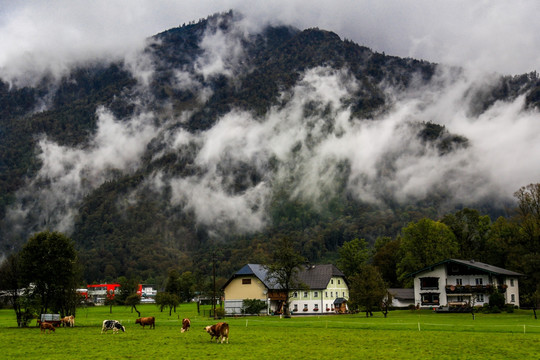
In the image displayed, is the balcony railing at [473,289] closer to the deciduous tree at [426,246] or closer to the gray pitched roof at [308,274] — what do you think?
the deciduous tree at [426,246]

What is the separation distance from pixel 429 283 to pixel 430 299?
2836 mm

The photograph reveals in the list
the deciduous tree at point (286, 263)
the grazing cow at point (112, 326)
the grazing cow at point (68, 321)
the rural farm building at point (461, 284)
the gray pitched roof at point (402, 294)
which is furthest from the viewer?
the gray pitched roof at point (402, 294)

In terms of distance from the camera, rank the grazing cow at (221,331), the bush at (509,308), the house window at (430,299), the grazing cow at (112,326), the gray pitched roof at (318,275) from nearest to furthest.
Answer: the grazing cow at (221,331), the grazing cow at (112,326), the bush at (509,308), the house window at (430,299), the gray pitched roof at (318,275)

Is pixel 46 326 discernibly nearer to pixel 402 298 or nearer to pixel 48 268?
pixel 48 268

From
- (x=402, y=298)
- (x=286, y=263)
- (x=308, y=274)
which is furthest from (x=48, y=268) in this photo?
(x=402, y=298)

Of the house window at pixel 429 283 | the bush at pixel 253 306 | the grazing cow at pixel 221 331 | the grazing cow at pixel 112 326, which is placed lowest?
the bush at pixel 253 306

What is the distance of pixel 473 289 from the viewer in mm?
82312

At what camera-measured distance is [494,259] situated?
102875 millimetres

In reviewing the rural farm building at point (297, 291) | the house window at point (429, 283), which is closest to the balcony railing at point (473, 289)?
the house window at point (429, 283)

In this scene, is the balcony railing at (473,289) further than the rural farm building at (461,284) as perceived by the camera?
No

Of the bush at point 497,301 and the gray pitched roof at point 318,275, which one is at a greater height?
the gray pitched roof at point 318,275

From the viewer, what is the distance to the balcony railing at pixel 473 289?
80.0 m

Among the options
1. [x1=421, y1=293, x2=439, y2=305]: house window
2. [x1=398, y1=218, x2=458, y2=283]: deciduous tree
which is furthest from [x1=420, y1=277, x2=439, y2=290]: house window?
[x1=398, y1=218, x2=458, y2=283]: deciduous tree

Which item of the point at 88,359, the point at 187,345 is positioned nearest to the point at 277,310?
the point at 187,345
